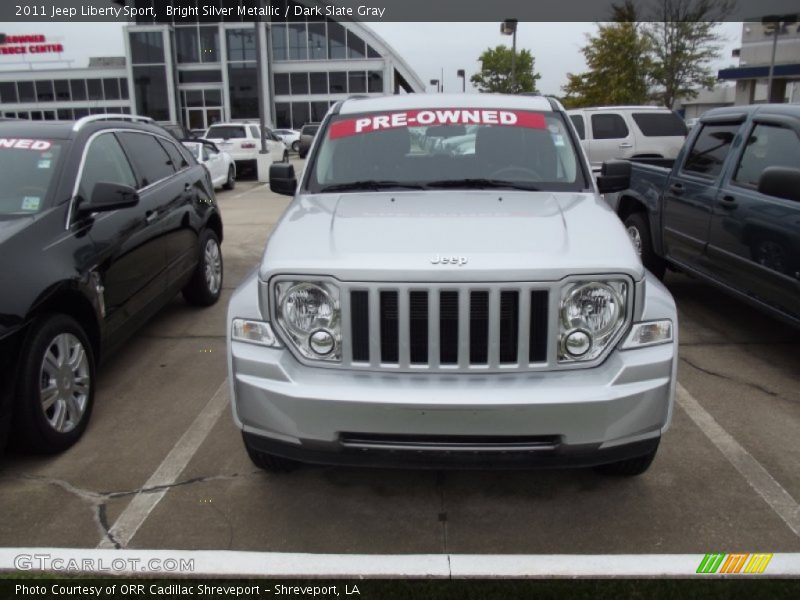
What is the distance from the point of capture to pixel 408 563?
282 cm

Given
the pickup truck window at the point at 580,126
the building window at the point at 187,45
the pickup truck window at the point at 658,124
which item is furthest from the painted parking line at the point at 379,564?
the building window at the point at 187,45

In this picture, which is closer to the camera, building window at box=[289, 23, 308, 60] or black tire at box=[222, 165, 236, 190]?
black tire at box=[222, 165, 236, 190]

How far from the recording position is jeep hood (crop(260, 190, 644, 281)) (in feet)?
9.21

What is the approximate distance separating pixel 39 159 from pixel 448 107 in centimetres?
261

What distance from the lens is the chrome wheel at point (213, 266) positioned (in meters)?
6.67

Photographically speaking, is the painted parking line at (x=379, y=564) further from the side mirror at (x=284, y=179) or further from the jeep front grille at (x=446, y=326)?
the side mirror at (x=284, y=179)

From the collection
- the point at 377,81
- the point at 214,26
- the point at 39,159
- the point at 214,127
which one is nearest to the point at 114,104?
the point at 214,26

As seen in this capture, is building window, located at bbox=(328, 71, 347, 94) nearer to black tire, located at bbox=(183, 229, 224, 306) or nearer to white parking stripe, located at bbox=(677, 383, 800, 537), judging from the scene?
black tire, located at bbox=(183, 229, 224, 306)

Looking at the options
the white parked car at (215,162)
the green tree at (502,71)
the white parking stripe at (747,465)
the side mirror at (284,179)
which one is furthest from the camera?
the green tree at (502,71)

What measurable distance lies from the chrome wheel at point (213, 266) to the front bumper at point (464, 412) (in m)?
3.96

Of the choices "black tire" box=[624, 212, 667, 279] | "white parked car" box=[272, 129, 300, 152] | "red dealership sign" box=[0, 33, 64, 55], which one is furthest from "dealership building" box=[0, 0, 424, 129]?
"black tire" box=[624, 212, 667, 279]

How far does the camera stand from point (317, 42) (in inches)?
1950

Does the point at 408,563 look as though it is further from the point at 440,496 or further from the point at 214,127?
the point at 214,127

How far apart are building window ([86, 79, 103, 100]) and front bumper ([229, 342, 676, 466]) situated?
2214 inches
